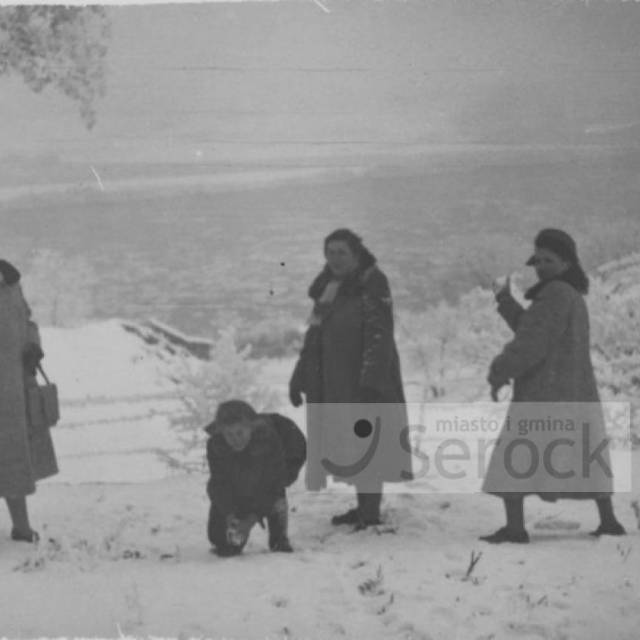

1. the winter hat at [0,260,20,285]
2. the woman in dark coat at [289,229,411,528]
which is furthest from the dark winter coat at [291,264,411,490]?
the winter hat at [0,260,20,285]

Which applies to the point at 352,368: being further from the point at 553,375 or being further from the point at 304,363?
the point at 553,375

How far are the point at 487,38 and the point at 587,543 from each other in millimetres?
2401

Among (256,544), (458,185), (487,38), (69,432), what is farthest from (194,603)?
(487,38)

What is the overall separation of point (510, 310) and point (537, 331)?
16cm

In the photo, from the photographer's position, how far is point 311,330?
443 cm

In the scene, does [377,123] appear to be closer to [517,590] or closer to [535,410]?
[535,410]

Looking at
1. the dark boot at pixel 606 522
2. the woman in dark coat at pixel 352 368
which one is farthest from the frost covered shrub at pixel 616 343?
the woman in dark coat at pixel 352 368

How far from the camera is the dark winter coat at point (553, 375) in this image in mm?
4246

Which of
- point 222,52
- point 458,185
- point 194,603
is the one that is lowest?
point 194,603

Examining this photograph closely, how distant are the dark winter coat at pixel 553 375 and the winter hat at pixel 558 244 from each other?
0.13 metres

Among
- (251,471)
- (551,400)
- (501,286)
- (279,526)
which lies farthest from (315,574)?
(501,286)

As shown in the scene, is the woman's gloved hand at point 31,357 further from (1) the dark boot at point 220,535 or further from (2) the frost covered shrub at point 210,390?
(1) the dark boot at point 220,535

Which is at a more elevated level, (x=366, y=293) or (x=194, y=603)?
(x=366, y=293)

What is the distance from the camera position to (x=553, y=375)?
4.25 metres
